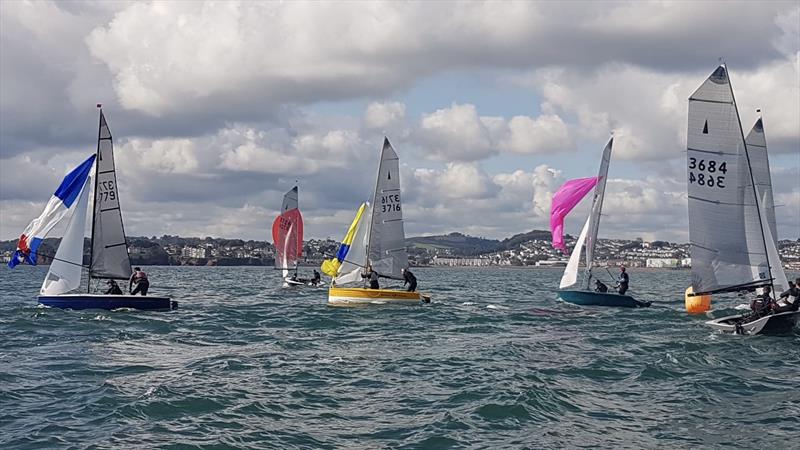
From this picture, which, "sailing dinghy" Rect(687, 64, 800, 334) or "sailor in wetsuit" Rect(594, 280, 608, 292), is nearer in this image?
"sailing dinghy" Rect(687, 64, 800, 334)

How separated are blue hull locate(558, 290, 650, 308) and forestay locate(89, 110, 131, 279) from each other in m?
20.3

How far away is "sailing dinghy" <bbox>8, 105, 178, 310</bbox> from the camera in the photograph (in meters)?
32.9

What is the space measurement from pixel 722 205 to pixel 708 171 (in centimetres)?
127

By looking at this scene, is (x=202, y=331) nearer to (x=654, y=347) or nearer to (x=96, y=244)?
(x=96, y=244)

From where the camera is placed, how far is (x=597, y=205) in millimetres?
41562

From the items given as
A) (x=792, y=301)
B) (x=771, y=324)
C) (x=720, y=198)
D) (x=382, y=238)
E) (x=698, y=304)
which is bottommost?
(x=771, y=324)

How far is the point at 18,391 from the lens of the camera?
16953 mm

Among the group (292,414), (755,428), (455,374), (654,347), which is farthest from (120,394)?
(654,347)

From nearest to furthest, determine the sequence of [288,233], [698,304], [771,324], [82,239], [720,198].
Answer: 1. [771,324]
2. [720,198]
3. [82,239]
4. [698,304]
5. [288,233]

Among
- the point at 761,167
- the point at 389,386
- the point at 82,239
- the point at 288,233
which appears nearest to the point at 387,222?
the point at 82,239

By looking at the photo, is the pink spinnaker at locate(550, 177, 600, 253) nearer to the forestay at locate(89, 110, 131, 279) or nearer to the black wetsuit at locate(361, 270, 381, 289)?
the black wetsuit at locate(361, 270, 381, 289)

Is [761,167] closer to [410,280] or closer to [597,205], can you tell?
[597,205]

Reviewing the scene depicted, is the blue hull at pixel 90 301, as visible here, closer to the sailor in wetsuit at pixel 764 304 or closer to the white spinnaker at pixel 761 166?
the sailor in wetsuit at pixel 764 304

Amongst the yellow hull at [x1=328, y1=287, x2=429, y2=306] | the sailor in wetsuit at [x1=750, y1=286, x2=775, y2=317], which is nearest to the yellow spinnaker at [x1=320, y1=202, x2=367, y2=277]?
the yellow hull at [x1=328, y1=287, x2=429, y2=306]
